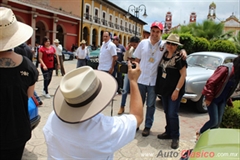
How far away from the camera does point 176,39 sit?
3453 millimetres

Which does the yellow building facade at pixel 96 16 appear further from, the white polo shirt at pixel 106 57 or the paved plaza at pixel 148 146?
the paved plaza at pixel 148 146

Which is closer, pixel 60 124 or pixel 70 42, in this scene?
pixel 60 124

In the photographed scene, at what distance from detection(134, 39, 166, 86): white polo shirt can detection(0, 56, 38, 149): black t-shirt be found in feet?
7.21

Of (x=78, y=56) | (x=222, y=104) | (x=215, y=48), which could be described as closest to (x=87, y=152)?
(x=222, y=104)

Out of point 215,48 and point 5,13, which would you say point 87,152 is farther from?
point 215,48

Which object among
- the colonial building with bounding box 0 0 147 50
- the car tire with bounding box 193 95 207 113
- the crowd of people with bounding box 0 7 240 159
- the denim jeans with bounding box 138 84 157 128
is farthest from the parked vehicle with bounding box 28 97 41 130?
the colonial building with bounding box 0 0 147 50

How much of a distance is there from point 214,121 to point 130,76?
2201 millimetres

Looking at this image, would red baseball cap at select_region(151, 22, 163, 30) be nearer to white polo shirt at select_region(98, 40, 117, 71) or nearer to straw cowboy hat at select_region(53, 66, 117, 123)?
white polo shirt at select_region(98, 40, 117, 71)

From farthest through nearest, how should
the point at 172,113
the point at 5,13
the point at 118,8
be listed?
the point at 118,8 → the point at 172,113 → the point at 5,13

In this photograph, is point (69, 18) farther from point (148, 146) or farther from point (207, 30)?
point (148, 146)

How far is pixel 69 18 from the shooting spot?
28453 millimetres

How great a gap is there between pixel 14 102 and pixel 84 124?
85 centimetres

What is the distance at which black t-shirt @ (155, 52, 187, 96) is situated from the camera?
3.41 metres

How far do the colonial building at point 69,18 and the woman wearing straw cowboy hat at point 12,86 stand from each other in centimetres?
1964
